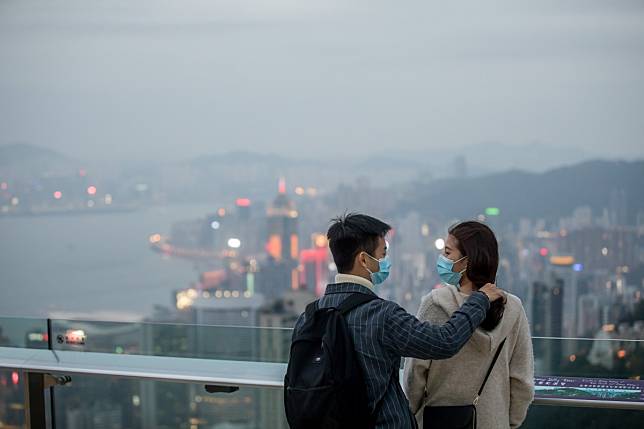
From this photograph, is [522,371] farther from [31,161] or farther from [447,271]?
[31,161]

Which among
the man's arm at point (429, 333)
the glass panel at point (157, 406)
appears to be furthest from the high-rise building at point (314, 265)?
the man's arm at point (429, 333)

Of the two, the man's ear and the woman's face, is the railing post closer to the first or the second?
the man's ear

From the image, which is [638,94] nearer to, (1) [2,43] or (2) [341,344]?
(1) [2,43]

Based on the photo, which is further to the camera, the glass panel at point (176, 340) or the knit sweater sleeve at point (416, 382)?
the glass panel at point (176, 340)

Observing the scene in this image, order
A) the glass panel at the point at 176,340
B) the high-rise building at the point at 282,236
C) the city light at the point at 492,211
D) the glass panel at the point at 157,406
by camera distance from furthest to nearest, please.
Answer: the high-rise building at the point at 282,236 → the city light at the point at 492,211 → the glass panel at the point at 157,406 → the glass panel at the point at 176,340

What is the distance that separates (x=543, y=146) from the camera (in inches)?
477

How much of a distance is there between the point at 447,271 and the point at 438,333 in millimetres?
190

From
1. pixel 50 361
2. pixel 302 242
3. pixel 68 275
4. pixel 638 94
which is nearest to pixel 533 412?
pixel 50 361

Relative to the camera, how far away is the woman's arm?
70.0 inches

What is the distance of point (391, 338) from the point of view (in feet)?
5.27

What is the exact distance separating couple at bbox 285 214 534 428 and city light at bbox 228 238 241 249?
1177cm

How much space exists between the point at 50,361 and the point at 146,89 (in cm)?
1129

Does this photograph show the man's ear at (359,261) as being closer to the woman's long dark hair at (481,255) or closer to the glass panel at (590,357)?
the woman's long dark hair at (481,255)

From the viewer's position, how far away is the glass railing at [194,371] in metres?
2.26
